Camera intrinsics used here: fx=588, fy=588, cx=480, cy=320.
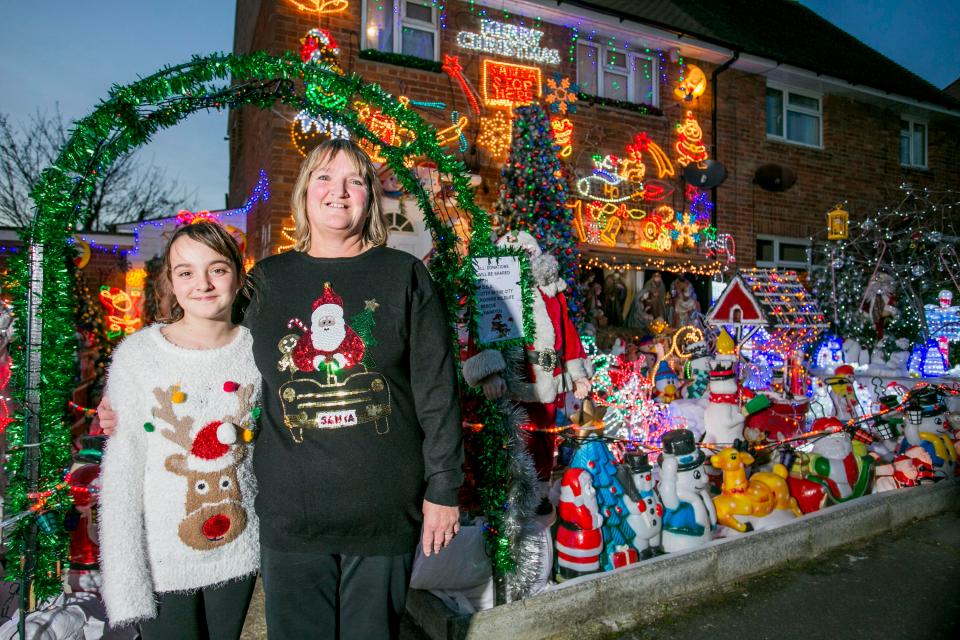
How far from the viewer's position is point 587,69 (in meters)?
10.3

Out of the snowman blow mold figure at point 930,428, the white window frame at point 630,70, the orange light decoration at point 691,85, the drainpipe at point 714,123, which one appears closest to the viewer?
the snowman blow mold figure at point 930,428

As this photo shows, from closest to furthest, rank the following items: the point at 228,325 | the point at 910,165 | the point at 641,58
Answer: the point at 228,325 < the point at 641,58 < the point at 910,165

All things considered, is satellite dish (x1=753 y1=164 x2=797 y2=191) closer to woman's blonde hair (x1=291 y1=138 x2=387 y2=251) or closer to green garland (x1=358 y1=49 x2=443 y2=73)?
green garland (x1=358 y1=49 x2=443 y2=73)

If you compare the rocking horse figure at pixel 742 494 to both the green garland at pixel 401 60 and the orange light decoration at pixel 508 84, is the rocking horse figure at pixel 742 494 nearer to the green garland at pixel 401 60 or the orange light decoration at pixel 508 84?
the orange light decoration at pixel 508 84

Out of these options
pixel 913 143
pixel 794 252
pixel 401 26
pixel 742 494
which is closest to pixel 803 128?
pixel 794 252

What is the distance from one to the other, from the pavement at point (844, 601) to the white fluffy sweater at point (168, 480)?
6.68 ft

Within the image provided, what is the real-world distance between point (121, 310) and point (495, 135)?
19.1 feet

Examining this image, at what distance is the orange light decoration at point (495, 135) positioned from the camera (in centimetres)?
901

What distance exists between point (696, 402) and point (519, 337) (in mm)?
3198

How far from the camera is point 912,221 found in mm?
12164

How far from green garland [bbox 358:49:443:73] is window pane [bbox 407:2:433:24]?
0.73m

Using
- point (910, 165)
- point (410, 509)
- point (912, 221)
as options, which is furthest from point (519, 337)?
point (910, 165)

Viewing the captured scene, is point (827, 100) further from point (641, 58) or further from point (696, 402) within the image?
point (696, 402)

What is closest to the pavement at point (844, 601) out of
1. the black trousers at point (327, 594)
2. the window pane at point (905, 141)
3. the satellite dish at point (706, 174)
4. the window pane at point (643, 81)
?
the black trousers at point (327, 594)
